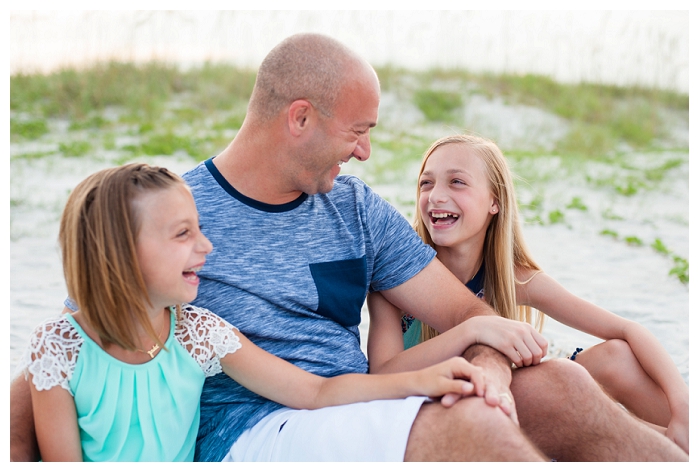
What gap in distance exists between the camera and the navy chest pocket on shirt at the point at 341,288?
2.49 m

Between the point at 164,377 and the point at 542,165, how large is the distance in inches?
328

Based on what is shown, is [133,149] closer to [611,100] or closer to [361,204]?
[361,204]

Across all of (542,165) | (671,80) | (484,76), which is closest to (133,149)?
(542,165)

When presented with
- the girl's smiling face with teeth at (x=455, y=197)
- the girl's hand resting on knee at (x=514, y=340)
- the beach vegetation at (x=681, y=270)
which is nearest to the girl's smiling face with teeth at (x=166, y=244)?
the girl's hand resting on knee at (x=514, y=340)

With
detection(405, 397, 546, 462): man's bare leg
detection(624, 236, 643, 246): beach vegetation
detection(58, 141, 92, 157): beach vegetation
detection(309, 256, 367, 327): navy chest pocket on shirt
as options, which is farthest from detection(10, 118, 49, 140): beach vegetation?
detection(405, 397, 546, 462): man's bare leg

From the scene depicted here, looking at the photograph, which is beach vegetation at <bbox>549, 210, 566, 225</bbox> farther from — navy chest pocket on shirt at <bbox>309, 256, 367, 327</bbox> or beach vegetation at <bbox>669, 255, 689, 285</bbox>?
navy chest pocket on shirt at <bbox>309, 256, 367, 327</bbox>

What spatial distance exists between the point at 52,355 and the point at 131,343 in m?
0.20

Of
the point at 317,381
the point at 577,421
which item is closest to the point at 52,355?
the point at 317,381

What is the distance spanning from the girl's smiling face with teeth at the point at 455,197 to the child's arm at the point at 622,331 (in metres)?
0.31

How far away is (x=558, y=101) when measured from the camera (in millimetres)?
12727

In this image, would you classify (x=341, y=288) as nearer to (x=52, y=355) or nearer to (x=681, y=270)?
(x=52, y=355)

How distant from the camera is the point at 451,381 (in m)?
2.04

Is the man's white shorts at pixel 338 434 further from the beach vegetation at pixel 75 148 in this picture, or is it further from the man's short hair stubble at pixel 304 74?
the beach vegetation at pixel 75 148

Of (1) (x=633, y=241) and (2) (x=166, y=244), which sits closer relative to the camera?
(2) (x=166, y=244)
